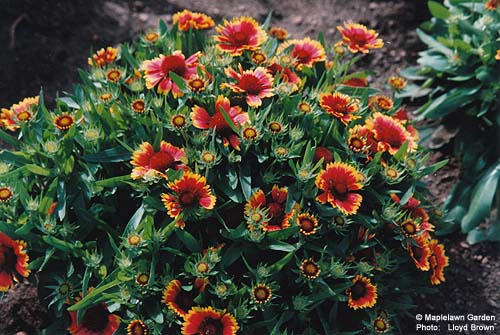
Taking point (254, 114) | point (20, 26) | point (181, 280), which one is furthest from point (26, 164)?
point (20, 26)

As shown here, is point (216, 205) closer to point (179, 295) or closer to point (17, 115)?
point (179, 295)

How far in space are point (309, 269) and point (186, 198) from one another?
415mm

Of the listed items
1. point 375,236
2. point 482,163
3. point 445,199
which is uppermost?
point 375,236

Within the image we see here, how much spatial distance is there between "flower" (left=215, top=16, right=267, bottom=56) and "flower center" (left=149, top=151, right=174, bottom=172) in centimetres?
45

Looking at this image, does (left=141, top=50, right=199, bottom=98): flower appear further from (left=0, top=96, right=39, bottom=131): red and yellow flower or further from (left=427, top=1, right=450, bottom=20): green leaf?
(left=427, top=1, right=450, bottom=20): green leaf

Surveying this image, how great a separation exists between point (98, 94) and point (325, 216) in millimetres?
884

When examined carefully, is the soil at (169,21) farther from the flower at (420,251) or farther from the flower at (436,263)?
the flower at (420,251)

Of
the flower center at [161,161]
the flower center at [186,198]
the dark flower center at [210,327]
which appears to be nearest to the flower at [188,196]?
the flower center at [186,198]

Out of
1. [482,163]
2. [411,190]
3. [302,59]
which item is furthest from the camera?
[482,163]

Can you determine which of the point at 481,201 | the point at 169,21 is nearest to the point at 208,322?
the point at 481,201

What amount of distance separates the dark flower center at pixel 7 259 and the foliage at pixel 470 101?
5.80ft

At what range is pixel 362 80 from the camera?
2229mm

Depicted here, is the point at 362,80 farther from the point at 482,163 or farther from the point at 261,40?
the point at 482,163

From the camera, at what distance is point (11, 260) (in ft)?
5.94
